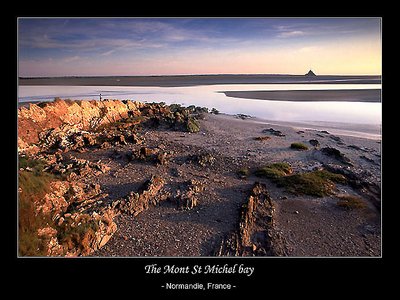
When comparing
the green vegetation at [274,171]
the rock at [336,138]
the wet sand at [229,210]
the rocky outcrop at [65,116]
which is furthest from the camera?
the rock at [336,138]

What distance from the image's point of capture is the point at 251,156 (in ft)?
47.5

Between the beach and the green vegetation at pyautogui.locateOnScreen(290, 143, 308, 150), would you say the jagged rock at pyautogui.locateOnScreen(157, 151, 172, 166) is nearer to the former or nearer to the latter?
the beach

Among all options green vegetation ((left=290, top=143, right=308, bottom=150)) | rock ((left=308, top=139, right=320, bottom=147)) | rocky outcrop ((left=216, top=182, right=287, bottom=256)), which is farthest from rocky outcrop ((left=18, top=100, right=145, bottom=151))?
rock ((left=308, top=139, right=320, bottom=147))

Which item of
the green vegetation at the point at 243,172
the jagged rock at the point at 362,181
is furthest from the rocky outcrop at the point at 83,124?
the jagged rock at the point at 362,181

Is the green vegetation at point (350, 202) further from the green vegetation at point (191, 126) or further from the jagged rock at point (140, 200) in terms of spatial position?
the green vegetation at point (191, 126)

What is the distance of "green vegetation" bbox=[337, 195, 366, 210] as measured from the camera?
9.96 metres

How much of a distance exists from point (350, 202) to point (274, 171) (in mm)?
3176

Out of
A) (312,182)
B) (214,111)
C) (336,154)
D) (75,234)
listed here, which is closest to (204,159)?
(312,182)

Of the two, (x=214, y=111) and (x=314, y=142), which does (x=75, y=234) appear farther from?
(x=214, y=111)

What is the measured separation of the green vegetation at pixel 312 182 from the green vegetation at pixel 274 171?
38cm

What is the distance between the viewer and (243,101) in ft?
104

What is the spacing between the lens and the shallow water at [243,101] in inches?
543
